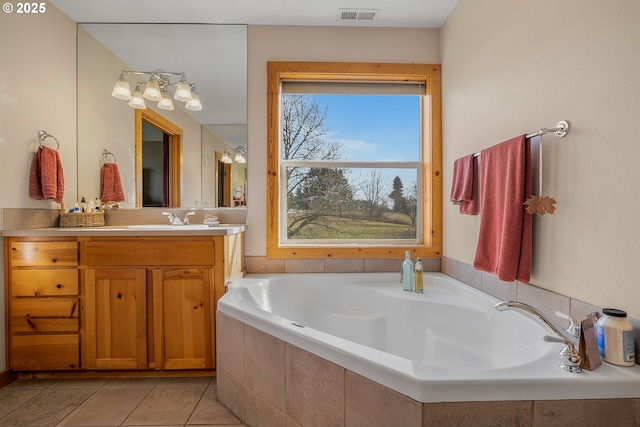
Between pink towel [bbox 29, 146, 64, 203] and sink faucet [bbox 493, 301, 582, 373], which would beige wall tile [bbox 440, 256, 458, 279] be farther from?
pink towel [bbox 29, 146, 64, 203]

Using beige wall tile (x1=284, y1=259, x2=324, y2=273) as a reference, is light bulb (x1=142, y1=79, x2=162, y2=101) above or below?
above

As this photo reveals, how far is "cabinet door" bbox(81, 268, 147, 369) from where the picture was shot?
1869 mm

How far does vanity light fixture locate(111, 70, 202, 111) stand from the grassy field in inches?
50.8

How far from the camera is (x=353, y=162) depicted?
2432 mm

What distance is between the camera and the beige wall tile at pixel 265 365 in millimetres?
1286

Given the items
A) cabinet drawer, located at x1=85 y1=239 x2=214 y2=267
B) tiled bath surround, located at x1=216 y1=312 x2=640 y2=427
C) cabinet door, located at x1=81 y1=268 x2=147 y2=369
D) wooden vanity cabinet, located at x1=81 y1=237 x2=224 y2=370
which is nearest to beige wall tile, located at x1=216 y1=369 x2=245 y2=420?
tiled bath surround, located at x1=216 y1=312 x2=640 y2=427

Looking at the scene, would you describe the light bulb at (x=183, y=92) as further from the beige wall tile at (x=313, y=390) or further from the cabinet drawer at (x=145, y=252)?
the beige wall tile at (x=313, y=390)

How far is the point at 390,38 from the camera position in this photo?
2.34m

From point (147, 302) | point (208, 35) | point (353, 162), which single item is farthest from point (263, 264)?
point (208, 35)

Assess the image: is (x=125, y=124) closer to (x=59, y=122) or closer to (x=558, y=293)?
(x=59, y=122)

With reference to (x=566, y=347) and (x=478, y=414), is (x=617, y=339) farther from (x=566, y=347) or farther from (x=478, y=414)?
(x=478, y=414)

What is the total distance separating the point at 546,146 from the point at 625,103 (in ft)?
1.08

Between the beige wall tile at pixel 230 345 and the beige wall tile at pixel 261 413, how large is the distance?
0.11m

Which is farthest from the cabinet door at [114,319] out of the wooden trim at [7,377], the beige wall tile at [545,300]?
the beige wall tile at [545,300]
